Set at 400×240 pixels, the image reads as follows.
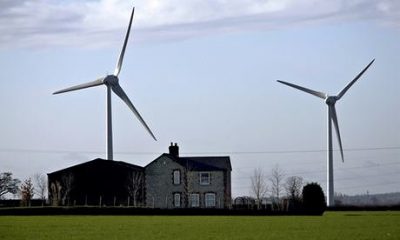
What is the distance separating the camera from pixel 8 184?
167 meters

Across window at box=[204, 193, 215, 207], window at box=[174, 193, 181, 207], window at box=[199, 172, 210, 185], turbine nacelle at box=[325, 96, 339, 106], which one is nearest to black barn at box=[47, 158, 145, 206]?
window at box=[174, 193, 181, 207]

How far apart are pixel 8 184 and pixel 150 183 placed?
5001 centimetres

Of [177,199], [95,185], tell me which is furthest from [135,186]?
[177,199]

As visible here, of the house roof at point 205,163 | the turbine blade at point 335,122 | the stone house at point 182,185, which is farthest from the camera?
the house roof at point 205,163

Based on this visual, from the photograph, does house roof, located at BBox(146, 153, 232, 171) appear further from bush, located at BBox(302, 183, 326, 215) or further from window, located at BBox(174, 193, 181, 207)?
bush, located at BBox(302, 183, 326, 215)

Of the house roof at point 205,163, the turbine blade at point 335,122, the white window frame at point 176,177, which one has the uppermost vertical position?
the turbine blade at point 335,122

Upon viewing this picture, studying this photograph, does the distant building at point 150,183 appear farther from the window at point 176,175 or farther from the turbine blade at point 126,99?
the turbine blade at point 126,99

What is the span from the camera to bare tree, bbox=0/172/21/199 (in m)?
164

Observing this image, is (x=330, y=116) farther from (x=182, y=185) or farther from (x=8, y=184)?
(x=8, y=184)

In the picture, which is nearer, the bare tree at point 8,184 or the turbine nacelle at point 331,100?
the turbine nacelle at point 331,100

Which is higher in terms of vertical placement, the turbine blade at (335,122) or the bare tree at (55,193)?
the turbine blade at (335,122)

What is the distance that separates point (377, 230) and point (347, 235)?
5694 millimetres

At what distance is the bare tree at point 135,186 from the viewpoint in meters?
119

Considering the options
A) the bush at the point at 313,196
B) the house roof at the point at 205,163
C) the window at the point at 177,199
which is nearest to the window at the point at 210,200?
the window at the point at 177,199
